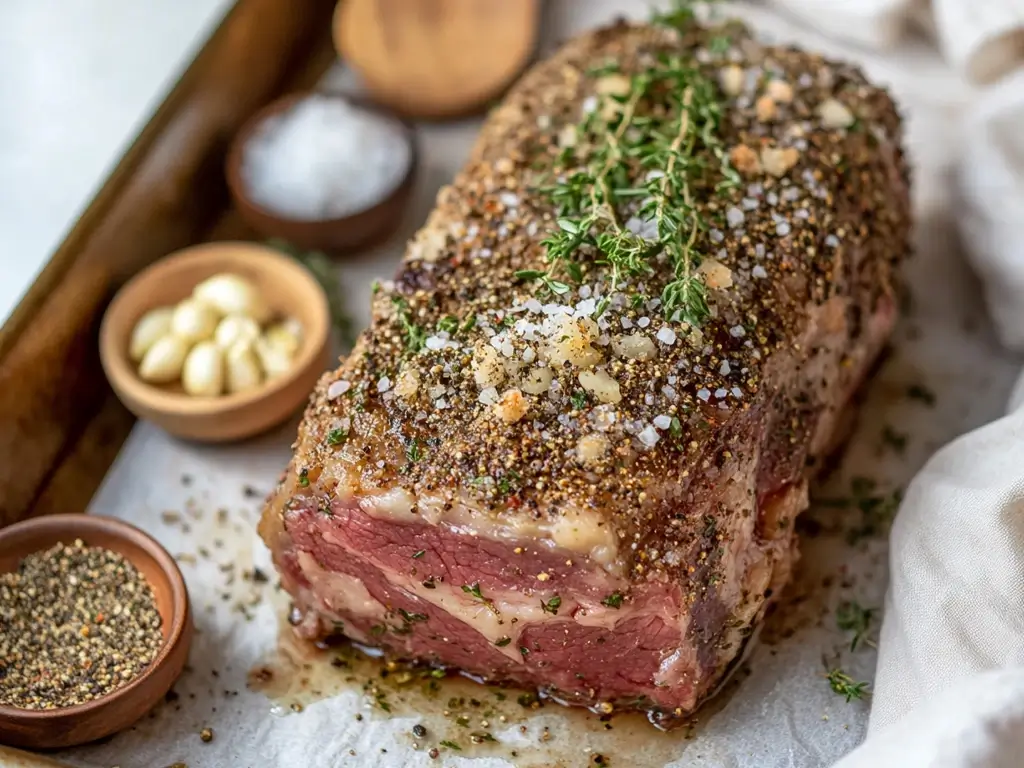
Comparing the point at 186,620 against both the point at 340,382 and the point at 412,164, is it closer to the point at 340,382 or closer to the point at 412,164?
the point at 340,382

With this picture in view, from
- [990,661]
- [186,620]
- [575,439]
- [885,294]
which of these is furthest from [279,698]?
[885,294]

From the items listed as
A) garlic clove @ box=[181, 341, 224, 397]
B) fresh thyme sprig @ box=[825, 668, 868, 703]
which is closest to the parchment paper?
fresh thyme sprig @ box=[825, 668, 868, 703]

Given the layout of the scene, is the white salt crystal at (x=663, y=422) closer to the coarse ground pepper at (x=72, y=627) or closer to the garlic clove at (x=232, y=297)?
the coarse ground pepper at (x=72, y=627)

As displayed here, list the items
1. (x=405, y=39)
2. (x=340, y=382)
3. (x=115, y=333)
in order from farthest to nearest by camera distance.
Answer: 1. (x=405, y=39)
2. (x=115, y=333)
3. (x=340, y=382)

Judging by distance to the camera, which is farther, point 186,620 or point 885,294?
point 885,294

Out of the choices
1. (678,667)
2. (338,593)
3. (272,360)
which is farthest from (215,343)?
(678,667)

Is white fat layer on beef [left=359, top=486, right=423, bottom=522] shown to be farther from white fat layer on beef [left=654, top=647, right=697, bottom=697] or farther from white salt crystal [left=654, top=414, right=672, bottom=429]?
white fat layer on beef [left=654, top=647, right=697, bottom=697]
